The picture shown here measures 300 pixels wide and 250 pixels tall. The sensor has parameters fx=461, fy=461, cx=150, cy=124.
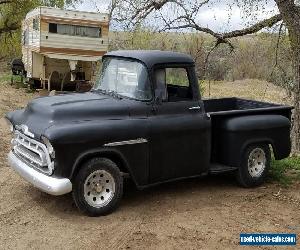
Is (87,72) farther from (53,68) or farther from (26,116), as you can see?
(26,116)

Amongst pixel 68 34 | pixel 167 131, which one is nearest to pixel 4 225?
pixel 167 131

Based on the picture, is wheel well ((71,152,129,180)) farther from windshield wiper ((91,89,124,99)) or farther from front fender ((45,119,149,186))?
windshield wiper ((91,89,124,99))

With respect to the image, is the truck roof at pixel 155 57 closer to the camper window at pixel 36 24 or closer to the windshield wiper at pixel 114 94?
the windshield wiper at pixel 114 94

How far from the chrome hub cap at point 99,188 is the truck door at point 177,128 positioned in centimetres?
63

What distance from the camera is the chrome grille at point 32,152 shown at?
555 cm

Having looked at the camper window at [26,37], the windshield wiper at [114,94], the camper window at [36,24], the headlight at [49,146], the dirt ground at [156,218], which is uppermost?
the camper window at [36,24]

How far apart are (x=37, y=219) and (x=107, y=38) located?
12396 mm

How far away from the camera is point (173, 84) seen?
22.1 ft

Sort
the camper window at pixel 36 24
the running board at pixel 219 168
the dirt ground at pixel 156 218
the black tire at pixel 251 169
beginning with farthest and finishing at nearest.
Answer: the camper window at pixel 36 24 < the black tire at pixel 251 169 < the running board at pixel 219 168 < the dirt ground at pixel 156 218

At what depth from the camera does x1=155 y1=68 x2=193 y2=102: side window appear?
631cm

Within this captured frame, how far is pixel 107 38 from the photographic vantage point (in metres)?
17.3

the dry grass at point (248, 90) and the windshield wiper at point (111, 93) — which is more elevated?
the windshield wiper at point (111, 93)

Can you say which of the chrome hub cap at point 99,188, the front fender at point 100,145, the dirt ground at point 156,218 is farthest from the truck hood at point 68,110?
the dirt ground at point 156,218

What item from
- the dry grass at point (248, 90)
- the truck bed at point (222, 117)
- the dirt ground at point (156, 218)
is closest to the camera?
the dirt ground at point (156, 218)
